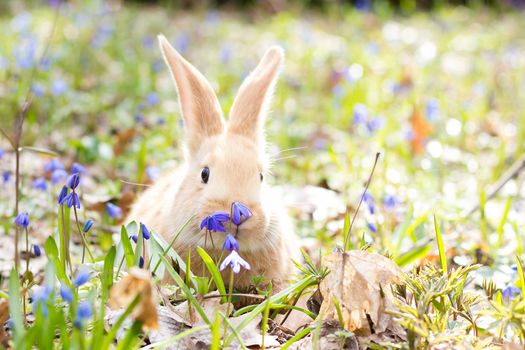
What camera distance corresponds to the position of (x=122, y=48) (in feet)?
25.2

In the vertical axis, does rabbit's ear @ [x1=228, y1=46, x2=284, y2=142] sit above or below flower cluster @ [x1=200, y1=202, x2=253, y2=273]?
above

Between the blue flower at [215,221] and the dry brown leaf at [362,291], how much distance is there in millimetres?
438

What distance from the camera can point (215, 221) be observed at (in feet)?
8.73

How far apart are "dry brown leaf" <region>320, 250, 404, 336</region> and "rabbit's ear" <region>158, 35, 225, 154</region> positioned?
1.19m

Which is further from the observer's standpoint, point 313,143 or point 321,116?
point 321,116

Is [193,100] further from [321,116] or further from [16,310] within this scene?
[321,116]

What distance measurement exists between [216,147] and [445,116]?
331 centimetres

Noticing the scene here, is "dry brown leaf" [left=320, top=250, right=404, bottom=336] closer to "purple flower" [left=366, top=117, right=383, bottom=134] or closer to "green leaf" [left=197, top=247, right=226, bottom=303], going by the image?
"green leaf" [left=197, top=247, right=226, bottom=303]

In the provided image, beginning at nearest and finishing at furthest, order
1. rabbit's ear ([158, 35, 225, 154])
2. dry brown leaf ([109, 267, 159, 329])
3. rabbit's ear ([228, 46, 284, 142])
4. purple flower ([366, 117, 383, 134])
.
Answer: dry brown leaf ([109, 267, 159, 329]) < rabbit's ear ([158, 35, 225, 154]) < rabbit's ear ([228, 46, 284, 142]) < purple flower ([366, 117, 383, 134])

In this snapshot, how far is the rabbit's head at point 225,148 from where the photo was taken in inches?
118

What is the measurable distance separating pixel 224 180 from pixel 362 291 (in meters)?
0.84

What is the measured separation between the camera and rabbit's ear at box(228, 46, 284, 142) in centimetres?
346

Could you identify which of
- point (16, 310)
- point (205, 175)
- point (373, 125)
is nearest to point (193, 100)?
point (205, 175)

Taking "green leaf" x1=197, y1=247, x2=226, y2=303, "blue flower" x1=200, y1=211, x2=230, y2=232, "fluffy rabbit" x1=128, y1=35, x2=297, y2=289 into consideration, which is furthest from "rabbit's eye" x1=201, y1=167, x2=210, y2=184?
"green leaf" x1=197, y1=247, x2=226, y2=303
